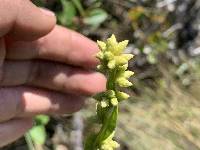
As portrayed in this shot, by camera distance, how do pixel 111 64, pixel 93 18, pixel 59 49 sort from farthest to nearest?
pixel 93 18 < pixel 59 49 < pixel 111 64

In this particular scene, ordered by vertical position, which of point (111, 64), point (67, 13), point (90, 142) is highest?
point (67, 13)

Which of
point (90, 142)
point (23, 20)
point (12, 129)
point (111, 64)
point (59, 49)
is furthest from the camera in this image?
point (12, 129)

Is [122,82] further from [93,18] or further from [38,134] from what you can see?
[93,18]

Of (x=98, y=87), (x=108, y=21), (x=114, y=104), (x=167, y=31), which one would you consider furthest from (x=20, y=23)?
(x=167, y=31)

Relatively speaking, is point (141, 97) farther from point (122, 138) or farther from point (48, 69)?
point (48, 69)

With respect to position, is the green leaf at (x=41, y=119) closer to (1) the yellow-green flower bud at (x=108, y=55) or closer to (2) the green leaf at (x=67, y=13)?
(2) the green leaf at (x=67, y=13)

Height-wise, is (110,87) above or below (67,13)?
below

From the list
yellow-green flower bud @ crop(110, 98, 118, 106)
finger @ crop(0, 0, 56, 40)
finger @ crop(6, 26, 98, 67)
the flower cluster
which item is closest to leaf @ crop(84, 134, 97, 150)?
the flower cluster

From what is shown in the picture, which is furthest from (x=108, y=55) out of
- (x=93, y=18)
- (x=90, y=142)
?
(x=93, y=18)
